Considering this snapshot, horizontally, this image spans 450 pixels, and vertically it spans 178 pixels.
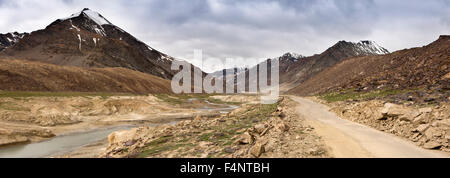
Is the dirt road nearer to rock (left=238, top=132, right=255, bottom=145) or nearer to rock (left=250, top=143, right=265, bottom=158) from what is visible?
rock (left=250, top=143, right=265, bottom=158)

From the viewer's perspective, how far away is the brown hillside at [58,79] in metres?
75.9

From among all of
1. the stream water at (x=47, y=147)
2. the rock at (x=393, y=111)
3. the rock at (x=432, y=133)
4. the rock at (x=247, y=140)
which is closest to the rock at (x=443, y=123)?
the rock at (x=432, y=133)

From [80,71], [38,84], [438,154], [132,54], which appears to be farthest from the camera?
[132,54]

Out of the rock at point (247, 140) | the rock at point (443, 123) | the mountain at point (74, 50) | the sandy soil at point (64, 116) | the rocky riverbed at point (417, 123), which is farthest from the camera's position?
the mountain at point (74, 50)

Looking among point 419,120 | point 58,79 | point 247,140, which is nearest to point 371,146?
point 419,120

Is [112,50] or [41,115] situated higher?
[112,50]

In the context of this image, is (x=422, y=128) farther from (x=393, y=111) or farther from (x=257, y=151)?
(x=257, y=151)

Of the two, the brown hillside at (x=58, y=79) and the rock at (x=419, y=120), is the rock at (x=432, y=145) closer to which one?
the rock at (x=419, y=120)

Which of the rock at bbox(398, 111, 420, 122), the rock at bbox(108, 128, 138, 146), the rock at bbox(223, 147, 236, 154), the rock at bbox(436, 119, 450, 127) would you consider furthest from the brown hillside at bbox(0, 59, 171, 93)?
the rock at bbox(436, 119, 450, 127)

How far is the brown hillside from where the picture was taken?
75938 millimetres
